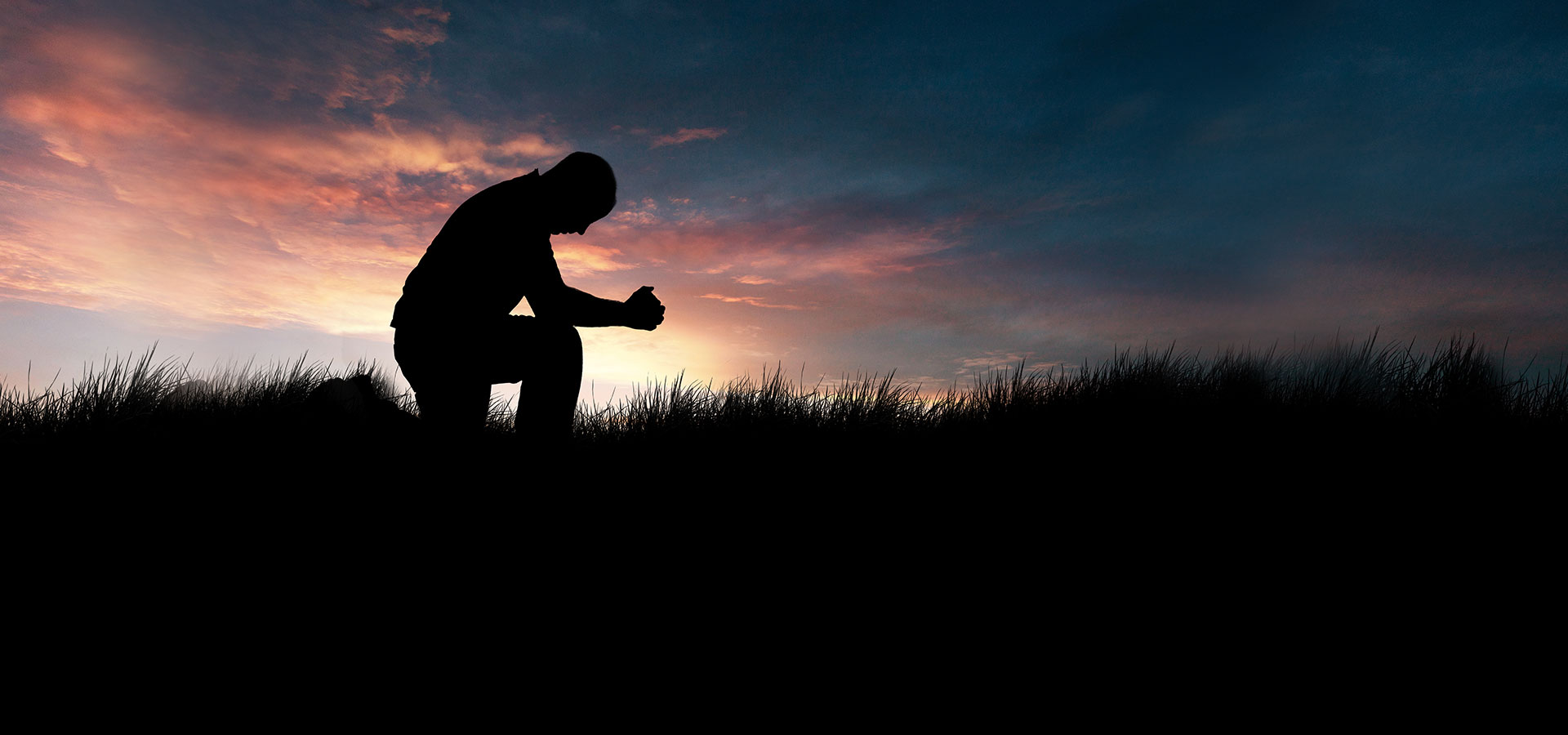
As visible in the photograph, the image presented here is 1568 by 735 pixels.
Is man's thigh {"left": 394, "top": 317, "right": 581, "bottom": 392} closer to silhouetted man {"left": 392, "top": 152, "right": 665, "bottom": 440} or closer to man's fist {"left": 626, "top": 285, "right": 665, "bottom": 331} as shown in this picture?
silhouetted man {"left": 392, "top": 152, "right": 665, "bottom": 440}

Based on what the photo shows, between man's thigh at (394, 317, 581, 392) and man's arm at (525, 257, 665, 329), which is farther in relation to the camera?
man's arm at (525, 257, 665, 329)

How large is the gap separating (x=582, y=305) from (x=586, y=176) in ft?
2.20

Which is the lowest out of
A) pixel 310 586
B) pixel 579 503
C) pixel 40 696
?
pixel 40 696

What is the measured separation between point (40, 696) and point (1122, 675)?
3.34 metres

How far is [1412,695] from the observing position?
7.23 feet

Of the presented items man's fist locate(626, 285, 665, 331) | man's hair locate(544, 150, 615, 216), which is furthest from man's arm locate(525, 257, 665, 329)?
man's hair locate(544, 150, 615, 216)

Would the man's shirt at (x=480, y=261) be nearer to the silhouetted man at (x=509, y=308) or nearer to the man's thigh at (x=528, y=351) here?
Answer: the silhouetted man at (x=509, y=308)

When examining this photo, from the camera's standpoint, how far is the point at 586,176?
364 cm

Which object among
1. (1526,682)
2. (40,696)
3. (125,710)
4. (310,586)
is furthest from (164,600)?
(1526,682)

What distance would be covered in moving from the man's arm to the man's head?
0.74ft

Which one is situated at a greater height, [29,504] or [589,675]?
[29,504]

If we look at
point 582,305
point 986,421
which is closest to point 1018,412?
point 986,421

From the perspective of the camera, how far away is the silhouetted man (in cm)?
347

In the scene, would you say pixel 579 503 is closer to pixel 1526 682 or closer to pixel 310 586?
pixel 310 586
